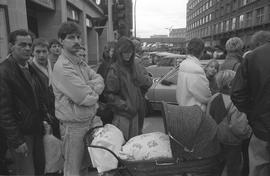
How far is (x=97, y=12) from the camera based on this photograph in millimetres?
22812

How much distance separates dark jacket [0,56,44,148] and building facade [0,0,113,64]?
14.1 feet

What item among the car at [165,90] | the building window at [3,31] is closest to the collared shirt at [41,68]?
the building window at [3,31]

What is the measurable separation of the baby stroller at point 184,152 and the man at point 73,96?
1.78 feet

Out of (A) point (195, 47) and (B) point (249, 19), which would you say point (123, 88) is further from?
(B) point (249, 19)

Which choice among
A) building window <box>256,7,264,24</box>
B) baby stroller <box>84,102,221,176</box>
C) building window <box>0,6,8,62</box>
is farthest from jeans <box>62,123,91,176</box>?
building window <box>256,7,264,24</box>

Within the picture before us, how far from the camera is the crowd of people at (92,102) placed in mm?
2023

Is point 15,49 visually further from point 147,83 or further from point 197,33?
point 197,33

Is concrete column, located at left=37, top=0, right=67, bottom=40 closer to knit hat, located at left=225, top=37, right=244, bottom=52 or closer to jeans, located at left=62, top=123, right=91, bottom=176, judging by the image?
knit hat, located at left=225, top=37, right=244, bottom=52

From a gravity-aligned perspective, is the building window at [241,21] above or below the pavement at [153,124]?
above

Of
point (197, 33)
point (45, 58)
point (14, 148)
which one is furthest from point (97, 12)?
point (197, 33)

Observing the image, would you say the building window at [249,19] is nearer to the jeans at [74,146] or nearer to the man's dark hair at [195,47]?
the man's dark hair at [195,47]

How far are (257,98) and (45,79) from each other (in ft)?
8.78

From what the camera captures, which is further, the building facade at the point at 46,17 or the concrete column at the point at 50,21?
the concrete column at the point at 50,21

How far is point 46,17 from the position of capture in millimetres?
10828
